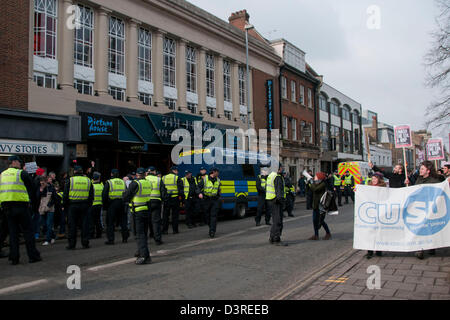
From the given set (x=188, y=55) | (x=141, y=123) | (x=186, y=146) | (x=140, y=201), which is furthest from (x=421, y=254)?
(x=188, y=55)

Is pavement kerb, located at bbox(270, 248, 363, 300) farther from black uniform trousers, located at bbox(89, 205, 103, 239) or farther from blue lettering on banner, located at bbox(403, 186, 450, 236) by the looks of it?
black uniform trousers, located at bbox(89, 205, 103, 239)

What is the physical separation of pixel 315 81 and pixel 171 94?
21.0 meters

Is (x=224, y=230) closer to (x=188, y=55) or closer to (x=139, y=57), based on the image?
(x=139, y=57)

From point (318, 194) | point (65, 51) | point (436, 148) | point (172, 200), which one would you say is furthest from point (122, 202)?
point (436, 148)

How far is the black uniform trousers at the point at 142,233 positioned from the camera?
713 centimetres

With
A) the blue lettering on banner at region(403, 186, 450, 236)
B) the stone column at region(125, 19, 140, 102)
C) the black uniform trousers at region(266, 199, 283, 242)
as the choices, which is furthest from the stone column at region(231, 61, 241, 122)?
the blue lettering on banner at region(403, 186, 450, 236)

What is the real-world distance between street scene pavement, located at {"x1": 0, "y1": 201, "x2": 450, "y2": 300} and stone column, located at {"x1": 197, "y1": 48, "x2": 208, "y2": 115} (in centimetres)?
1494

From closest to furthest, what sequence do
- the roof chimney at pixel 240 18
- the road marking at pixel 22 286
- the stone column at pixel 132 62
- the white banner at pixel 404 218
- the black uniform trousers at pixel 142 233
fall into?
the road marking at pixel 22 286 < the white banner at pixel 404 218 < the black uniform trousers at pixel 142 233 < the stone column at pixel 132 62 < the roof chimney at pixel 240 18

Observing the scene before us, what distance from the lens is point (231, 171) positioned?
1555 cm

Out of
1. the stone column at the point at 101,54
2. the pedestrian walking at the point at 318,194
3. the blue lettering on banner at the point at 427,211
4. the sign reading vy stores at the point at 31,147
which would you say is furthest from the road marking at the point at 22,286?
the stone column at the point at 101,54

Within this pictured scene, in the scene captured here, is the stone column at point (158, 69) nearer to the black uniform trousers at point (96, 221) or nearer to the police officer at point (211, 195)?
A: the police officer at point (211, 195)

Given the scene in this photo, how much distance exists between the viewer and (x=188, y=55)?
23.0 meters

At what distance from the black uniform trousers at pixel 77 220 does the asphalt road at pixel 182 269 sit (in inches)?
12.0

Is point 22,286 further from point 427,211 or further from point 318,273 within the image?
point 427,211
